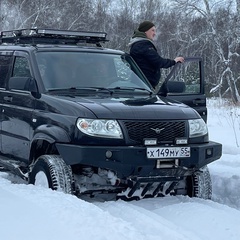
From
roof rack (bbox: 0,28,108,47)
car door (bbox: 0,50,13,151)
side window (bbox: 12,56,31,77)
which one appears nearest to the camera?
side window (bbox: 12,56,31,77)

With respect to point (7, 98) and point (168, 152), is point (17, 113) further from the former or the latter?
point (168, 152)

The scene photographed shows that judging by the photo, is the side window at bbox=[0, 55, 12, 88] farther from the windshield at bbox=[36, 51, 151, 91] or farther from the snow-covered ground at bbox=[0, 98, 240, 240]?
the snow-covered ground at bbox=[0, 98, 240, 240]

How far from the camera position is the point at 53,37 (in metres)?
7.29

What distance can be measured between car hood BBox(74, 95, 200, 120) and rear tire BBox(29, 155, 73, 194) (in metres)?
0.61

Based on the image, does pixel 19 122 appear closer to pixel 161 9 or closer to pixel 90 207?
pixel 90 207

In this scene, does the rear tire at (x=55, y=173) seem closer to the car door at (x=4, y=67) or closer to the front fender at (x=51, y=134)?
the front fender at (x=51, y=134)

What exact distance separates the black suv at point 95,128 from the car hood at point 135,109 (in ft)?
0.03

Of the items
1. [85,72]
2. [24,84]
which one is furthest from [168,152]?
[24,84]

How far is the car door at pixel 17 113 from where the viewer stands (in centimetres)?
616

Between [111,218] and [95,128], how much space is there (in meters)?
1.27

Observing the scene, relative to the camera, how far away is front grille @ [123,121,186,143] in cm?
539

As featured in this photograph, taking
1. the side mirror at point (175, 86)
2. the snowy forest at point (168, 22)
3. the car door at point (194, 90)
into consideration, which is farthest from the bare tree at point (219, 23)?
the side mirror at point (175, 86)

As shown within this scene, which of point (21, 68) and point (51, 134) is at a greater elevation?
point (21, 68)

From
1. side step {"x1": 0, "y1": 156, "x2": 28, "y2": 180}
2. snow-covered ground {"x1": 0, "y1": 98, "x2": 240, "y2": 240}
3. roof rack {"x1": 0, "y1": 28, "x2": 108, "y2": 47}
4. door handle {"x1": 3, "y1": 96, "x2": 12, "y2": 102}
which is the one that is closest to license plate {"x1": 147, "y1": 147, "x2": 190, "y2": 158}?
snow-covered ground {"x1": 0, "y1": 98, "x2": 240, "y2": 240}
